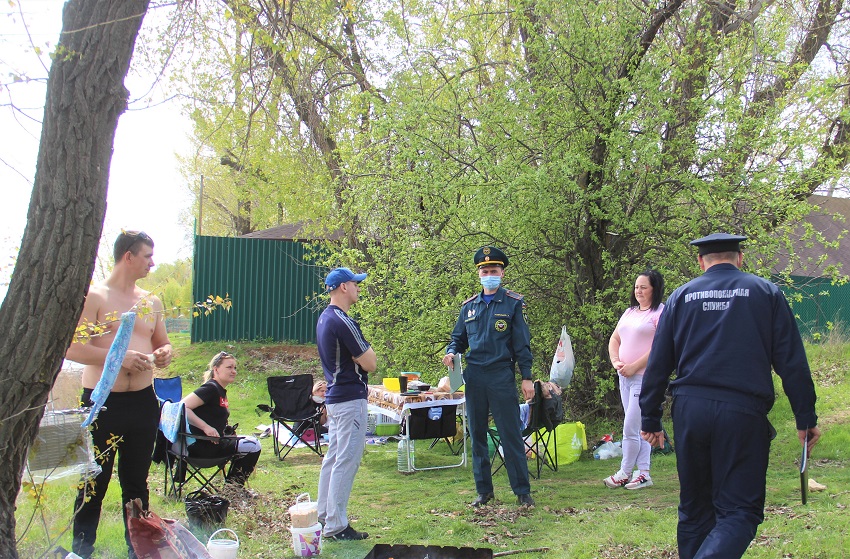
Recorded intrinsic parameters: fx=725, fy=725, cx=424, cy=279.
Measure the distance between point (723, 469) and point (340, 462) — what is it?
2437 mm

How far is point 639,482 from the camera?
19.6 feet

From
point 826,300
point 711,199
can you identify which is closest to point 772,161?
point 711,199

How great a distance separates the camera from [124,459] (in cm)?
388

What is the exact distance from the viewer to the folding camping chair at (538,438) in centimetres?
659

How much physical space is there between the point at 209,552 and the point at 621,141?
5488mm

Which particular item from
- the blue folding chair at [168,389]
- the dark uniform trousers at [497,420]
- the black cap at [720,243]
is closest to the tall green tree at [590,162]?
the dark uniform trousers at [497,420]

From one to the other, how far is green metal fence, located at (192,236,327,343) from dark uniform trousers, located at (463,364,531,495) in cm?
1057

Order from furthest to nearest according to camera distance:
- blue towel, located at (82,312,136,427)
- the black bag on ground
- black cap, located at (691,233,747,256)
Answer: the black bag on ground < black cap, located at (691,233,747,256) < blue towel, located at (82,312,136,427)

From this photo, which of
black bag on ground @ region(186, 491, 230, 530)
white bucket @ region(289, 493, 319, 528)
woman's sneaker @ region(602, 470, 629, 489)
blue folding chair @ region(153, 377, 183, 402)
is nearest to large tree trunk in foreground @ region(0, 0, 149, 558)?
white bucket @ region(289, 493, 319, 528)

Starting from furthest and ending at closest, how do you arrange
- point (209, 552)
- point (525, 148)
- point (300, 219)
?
point (300, 219) < point (525, 148) < point (209, 552)

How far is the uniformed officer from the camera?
5500 mm

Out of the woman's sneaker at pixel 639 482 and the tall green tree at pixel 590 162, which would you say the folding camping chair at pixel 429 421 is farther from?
the woman's sneaker at pixel 639 482

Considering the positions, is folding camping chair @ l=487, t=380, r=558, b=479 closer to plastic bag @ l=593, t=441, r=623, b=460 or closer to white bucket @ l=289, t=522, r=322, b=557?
plastic bag @ l=593, t=441, r=623, b=460

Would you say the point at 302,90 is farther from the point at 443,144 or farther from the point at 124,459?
the point at 124,459
